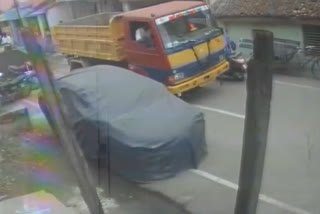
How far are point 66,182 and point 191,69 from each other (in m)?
3.16

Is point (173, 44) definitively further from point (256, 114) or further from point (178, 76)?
point (256, 114)

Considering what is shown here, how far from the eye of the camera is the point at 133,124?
4.82m

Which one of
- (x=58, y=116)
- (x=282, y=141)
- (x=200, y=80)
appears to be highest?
(x=58, y=116)

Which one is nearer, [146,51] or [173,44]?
[173,44]

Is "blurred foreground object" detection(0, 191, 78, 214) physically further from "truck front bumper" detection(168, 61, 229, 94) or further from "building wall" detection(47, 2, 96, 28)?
"building wall" detection(47, 2, 96, 28)

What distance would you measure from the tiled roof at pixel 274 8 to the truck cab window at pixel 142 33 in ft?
4.61

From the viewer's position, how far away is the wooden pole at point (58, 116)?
3.30m

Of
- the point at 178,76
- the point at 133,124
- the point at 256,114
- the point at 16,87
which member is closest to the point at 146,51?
the point at 178,76

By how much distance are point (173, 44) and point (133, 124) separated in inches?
101

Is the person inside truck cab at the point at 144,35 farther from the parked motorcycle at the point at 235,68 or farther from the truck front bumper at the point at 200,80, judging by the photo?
the parked motorcycle at the point at 235,68

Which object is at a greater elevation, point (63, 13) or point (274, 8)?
point (274, 8)

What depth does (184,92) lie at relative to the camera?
759 cm

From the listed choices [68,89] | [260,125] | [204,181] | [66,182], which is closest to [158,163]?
[204,181]

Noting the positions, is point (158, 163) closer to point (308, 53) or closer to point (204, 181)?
point (204, 181)
